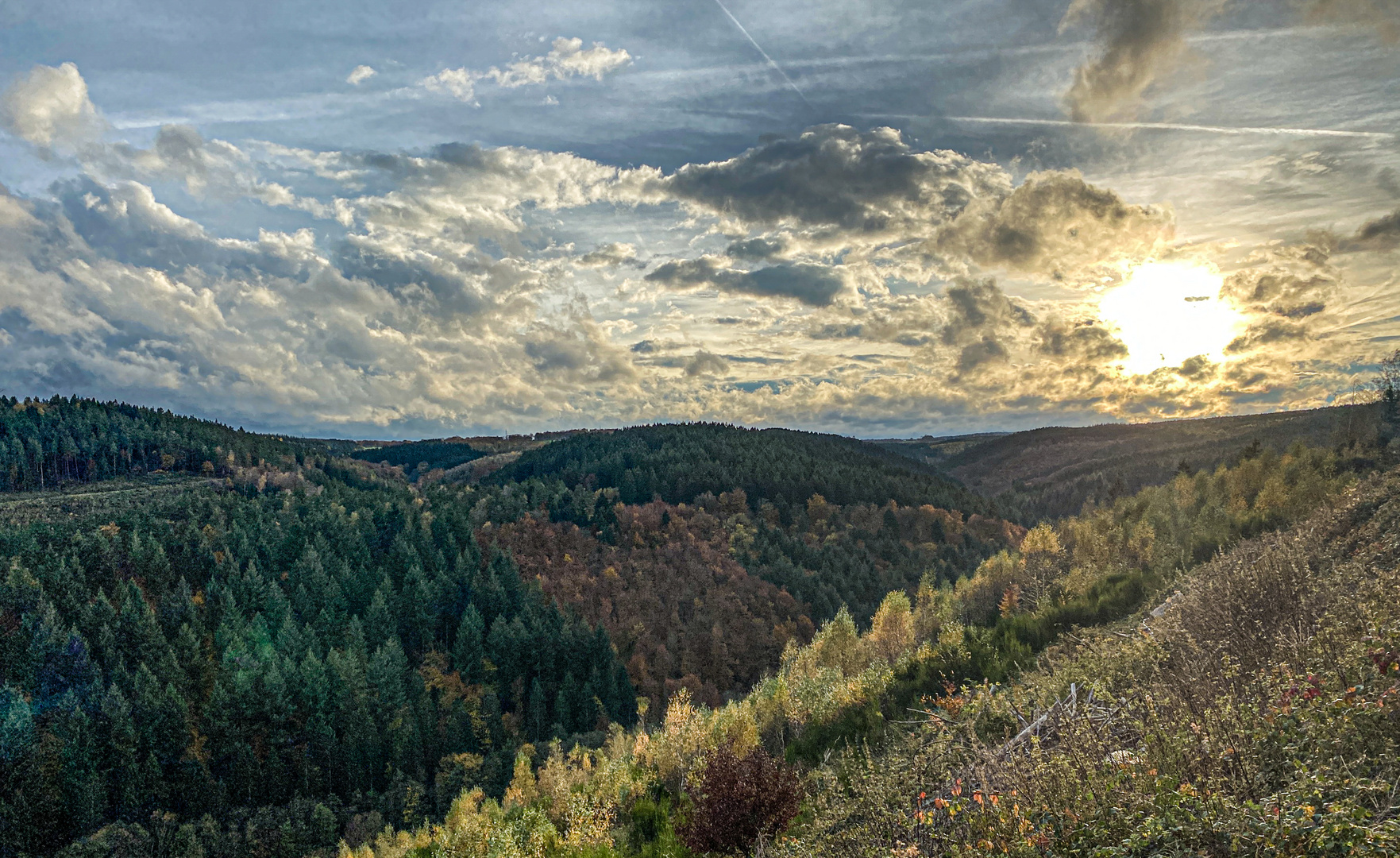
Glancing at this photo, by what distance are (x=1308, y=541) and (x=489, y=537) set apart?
17079 centimetres

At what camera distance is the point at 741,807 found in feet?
73.3

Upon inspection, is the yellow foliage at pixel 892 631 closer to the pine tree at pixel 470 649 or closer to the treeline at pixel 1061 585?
the treeline at pixel 1061 585

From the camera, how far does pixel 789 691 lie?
52.4 meters

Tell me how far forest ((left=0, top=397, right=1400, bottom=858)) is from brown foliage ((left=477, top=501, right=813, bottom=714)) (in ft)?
2.96

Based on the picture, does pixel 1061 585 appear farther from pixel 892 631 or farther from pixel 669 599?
pixel 669 599

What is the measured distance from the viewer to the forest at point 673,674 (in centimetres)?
1209

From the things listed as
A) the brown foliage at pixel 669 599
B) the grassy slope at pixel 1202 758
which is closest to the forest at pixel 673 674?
the grassy slope at pixel 1202 758

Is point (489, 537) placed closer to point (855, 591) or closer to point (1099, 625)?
point (855, 591)

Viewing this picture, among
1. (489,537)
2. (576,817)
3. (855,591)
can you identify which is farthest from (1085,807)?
(489,537)

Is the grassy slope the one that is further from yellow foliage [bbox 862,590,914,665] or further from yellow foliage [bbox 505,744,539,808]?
yellow foliage [bbox 505,744,539,808]

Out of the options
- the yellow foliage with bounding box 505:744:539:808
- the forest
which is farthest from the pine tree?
the yellow foliage with bounding box 505:744:539:808

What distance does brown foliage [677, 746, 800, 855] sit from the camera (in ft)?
72.7

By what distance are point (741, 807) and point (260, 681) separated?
10885 centimetres

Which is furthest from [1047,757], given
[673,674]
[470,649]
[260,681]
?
[673,674]
